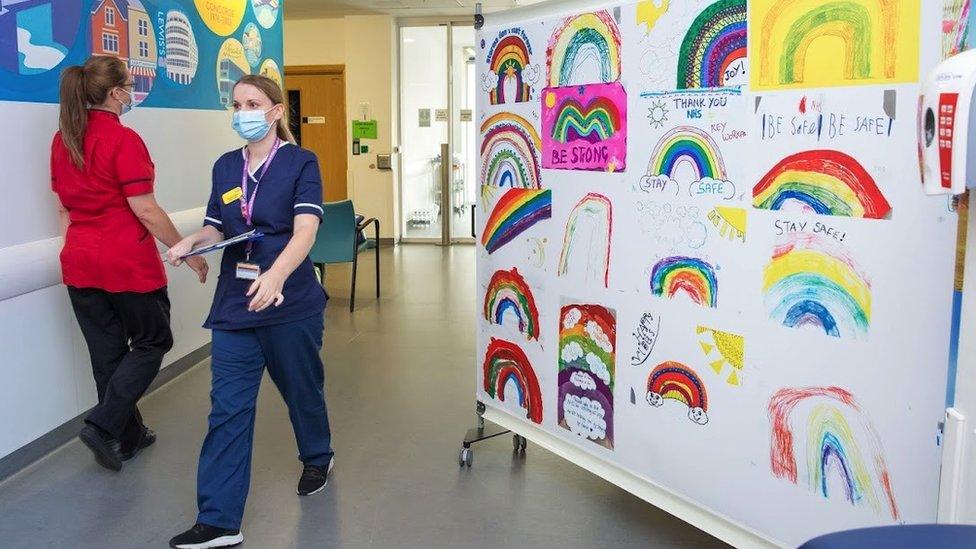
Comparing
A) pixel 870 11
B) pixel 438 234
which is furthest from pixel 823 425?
pixel 438 234

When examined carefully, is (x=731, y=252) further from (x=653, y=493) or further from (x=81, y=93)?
(x=81, y=93)

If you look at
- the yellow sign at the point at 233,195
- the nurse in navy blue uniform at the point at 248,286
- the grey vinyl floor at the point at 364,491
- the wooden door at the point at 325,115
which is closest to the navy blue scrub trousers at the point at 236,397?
the nurse in navy blue uniform at the point at 248,286

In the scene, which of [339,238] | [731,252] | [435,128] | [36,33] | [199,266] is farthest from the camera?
[435,128]

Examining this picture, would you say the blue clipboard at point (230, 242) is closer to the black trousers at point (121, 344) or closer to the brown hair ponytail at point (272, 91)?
the brown hair ponytail at point (272, 91)

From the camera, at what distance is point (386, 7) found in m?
9.70

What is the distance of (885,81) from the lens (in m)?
1.87

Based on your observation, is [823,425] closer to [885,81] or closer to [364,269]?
[885,81]

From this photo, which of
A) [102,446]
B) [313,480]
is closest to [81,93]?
[102,446]

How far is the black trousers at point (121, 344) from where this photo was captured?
3285 millimetres

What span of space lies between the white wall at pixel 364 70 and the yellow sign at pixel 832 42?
27.0 ft

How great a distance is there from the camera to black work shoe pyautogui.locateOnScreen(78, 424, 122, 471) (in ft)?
10.7

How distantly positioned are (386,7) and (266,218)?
747 cm

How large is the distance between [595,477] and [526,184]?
111cm

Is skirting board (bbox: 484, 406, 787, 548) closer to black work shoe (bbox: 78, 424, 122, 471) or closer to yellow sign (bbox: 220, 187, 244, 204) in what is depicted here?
yellow sign (bbox: 220, 187, 244, 204)
